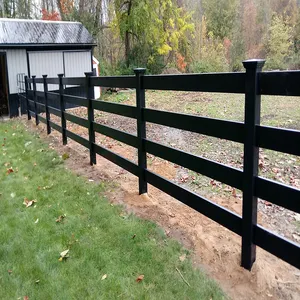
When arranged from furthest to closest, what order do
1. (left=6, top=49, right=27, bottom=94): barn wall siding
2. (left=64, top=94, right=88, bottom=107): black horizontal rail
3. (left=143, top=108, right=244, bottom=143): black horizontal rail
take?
(left=6, top=49, right=27, bottom=94): barn wall siding → (left=64, top=94, right=88, bottom=107): black horizontal rail → (left=143, top=108, right=244, bottom=143): black horizontal rail

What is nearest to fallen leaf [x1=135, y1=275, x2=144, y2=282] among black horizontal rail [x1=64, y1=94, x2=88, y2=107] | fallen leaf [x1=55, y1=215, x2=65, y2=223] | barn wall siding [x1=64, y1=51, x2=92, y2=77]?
fallen leaf [x1=55, y1=215, x2=65, y2=223]

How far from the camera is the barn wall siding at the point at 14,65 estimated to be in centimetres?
1295

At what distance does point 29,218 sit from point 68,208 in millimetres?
404

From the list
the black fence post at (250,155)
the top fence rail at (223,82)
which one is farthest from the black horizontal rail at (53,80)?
the black fence post at (250,155)

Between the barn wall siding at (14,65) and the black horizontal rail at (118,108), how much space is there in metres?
9.27

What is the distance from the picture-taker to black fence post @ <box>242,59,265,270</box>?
2203 millimetres

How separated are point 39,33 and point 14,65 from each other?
6.43ft

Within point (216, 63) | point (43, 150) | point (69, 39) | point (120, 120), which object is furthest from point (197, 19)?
point (43, 150)

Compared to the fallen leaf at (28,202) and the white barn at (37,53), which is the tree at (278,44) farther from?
the fallen leaf at (28,202)

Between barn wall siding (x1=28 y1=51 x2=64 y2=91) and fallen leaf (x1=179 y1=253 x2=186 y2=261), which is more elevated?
barn wall siding (x1=28 y1=51 x2=64 y2=91)

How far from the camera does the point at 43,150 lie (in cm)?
633

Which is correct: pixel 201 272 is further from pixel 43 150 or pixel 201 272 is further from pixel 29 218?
pixel 43 150

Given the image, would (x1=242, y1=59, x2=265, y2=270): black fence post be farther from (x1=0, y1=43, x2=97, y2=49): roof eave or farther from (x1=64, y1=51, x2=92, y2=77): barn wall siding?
(x1=64, y1=51, x2=92, y2=77): barn wall siding

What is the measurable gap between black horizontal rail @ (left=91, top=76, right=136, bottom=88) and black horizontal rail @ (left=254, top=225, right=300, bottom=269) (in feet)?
6.91
